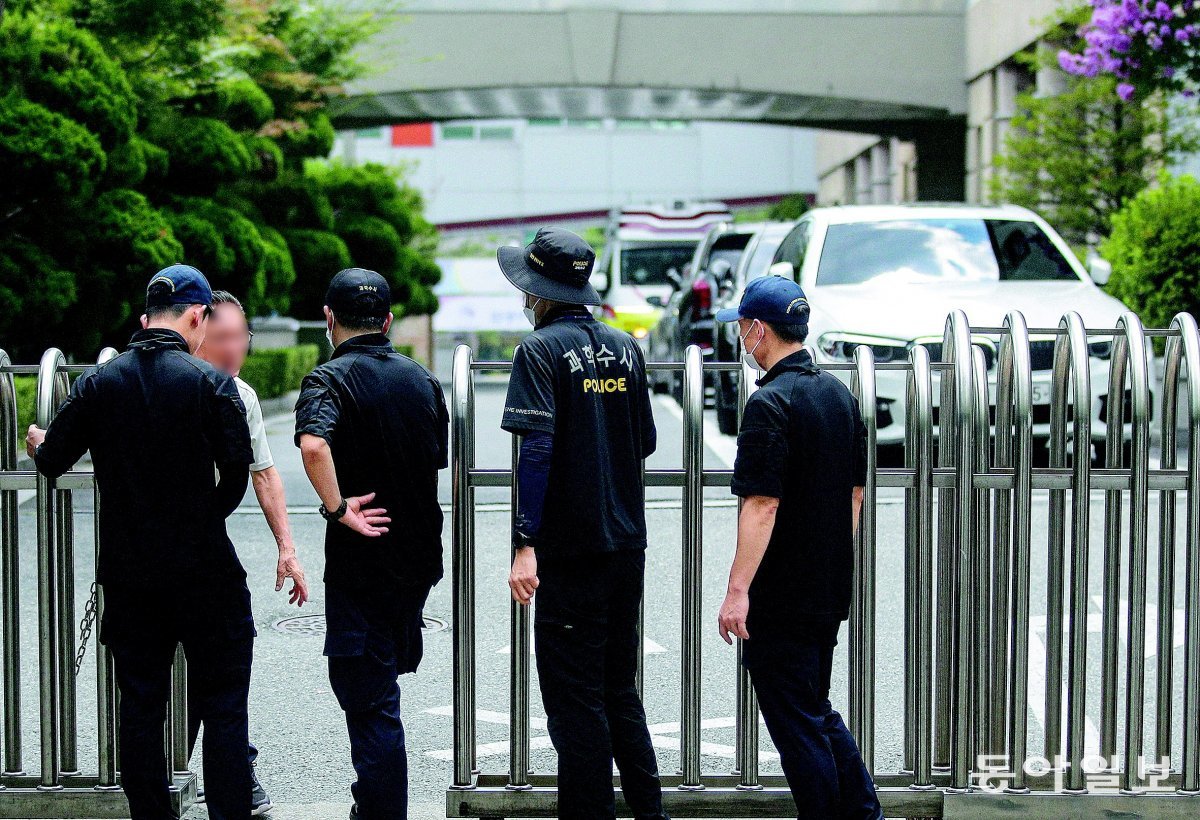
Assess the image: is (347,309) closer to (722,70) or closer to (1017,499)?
(1017,499)

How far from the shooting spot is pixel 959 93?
30781 mm

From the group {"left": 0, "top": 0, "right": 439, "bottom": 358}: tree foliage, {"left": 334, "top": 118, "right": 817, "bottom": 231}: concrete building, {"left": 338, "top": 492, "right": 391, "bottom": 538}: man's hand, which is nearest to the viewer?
{"left": 338, "top": 492, "right": 391, "bottom": 538}: man's hand

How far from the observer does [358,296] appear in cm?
473

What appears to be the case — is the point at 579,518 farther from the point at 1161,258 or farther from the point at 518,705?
the point at 1161,258

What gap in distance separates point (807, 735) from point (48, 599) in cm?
233

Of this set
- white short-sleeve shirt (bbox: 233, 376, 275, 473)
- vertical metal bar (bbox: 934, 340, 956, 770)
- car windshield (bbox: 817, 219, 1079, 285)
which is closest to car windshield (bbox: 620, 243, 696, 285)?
car windshield (bbox: 817, 219, 1079, 285)

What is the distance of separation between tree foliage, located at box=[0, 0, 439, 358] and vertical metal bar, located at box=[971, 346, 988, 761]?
1008 centimetres

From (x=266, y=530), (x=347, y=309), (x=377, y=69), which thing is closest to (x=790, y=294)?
(x=347, y=309)

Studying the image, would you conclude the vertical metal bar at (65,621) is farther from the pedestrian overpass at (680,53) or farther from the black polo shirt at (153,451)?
the pedestrian overpass at (680,53)

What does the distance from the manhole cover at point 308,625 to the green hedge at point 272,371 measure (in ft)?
41.8

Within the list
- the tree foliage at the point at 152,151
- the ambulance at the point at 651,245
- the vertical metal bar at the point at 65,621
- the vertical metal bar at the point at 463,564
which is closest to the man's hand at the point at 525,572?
the vertical metal bar at the point at 463,564

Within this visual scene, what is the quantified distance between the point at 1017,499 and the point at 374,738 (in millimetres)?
2026

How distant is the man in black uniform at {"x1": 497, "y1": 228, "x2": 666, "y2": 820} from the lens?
14.7ft

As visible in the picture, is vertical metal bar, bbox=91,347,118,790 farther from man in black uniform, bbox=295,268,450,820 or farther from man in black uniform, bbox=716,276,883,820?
man in black uniform, bbox=716,276,883,820
